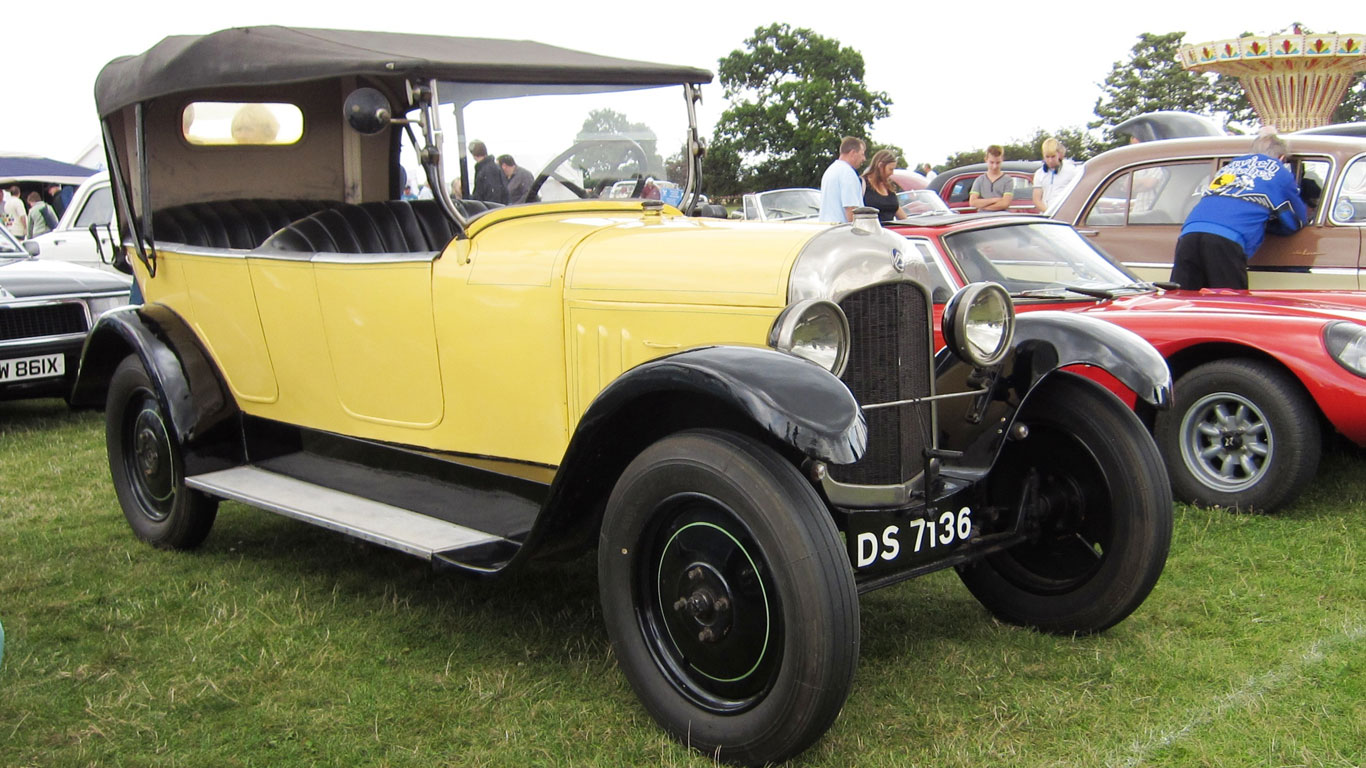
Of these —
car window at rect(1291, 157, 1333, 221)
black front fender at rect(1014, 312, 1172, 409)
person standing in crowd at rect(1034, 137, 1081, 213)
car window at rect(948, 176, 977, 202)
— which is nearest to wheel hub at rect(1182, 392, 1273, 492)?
black front fender at rect(1014, 312, 1172, 409)

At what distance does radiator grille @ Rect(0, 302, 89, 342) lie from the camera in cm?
728

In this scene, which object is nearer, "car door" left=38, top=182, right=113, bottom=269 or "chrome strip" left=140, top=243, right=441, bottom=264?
"chrome strip" left=140, top=243, right=441, bottom=264

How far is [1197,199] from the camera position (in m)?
7.20

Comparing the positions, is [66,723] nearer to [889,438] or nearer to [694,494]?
[694,494]

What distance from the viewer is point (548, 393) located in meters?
3.50

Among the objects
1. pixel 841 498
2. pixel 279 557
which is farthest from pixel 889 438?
pixel 279 557

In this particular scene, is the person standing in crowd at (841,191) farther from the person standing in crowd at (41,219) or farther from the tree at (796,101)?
the tree at (796,101)

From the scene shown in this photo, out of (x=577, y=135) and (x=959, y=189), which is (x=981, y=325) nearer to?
(x=577, y=135)

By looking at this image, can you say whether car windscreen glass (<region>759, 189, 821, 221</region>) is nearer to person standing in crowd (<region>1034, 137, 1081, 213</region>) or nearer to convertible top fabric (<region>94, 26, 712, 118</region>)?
person standing in crowd (<region>1034, 137, 1081, 213</region>)

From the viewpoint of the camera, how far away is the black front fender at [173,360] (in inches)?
176

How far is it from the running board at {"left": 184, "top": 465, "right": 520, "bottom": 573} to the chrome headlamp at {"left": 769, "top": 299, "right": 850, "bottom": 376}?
105 cm

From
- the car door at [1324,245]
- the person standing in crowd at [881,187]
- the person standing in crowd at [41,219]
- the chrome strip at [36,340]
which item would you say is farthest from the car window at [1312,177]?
the person standing in crowd at [41,219]

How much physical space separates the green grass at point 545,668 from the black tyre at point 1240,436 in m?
0.16

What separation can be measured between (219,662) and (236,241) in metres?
2.16
